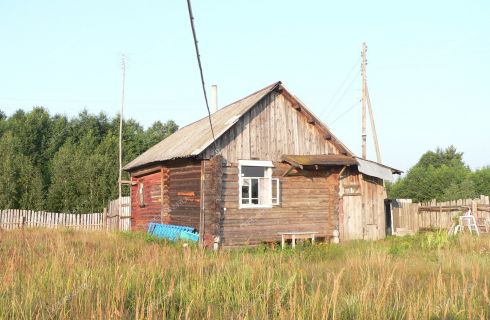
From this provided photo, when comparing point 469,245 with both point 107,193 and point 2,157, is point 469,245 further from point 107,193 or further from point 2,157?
point 2,157

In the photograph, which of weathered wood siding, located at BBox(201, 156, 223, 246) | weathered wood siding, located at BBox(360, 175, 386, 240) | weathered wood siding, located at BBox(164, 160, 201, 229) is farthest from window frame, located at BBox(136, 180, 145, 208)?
weathered wood siding, located at BBox(360, 175, 386, 240)

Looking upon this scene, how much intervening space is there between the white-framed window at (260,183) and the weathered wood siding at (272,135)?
299 millimetres

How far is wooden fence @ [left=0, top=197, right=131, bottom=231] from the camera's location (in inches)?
965

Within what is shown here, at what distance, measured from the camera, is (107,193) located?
33344mm

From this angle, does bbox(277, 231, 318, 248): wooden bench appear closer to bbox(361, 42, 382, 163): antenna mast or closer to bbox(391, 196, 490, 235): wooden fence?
bbox(391, 196, 490, 235): wooden fence

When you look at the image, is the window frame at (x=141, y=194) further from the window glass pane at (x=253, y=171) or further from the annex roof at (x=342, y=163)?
the annex roof at (x=342, y=163)

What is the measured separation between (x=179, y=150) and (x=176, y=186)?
56.7 inches

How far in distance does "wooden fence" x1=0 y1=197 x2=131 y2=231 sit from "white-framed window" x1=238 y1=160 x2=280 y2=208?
1074 cm

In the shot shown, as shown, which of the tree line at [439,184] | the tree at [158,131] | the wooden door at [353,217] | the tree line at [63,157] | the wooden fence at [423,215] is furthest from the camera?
the tree at [158,131]

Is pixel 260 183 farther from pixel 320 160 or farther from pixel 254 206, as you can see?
pixel 320 160

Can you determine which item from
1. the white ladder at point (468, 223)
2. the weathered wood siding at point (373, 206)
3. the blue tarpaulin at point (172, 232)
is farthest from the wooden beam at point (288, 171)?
the white ladder at point (468, 223)

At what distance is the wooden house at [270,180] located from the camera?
14688 millimetres

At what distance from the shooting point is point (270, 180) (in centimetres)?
1548

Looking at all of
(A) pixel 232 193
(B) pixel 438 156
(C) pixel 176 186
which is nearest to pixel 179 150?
(C) pixel 176 186
